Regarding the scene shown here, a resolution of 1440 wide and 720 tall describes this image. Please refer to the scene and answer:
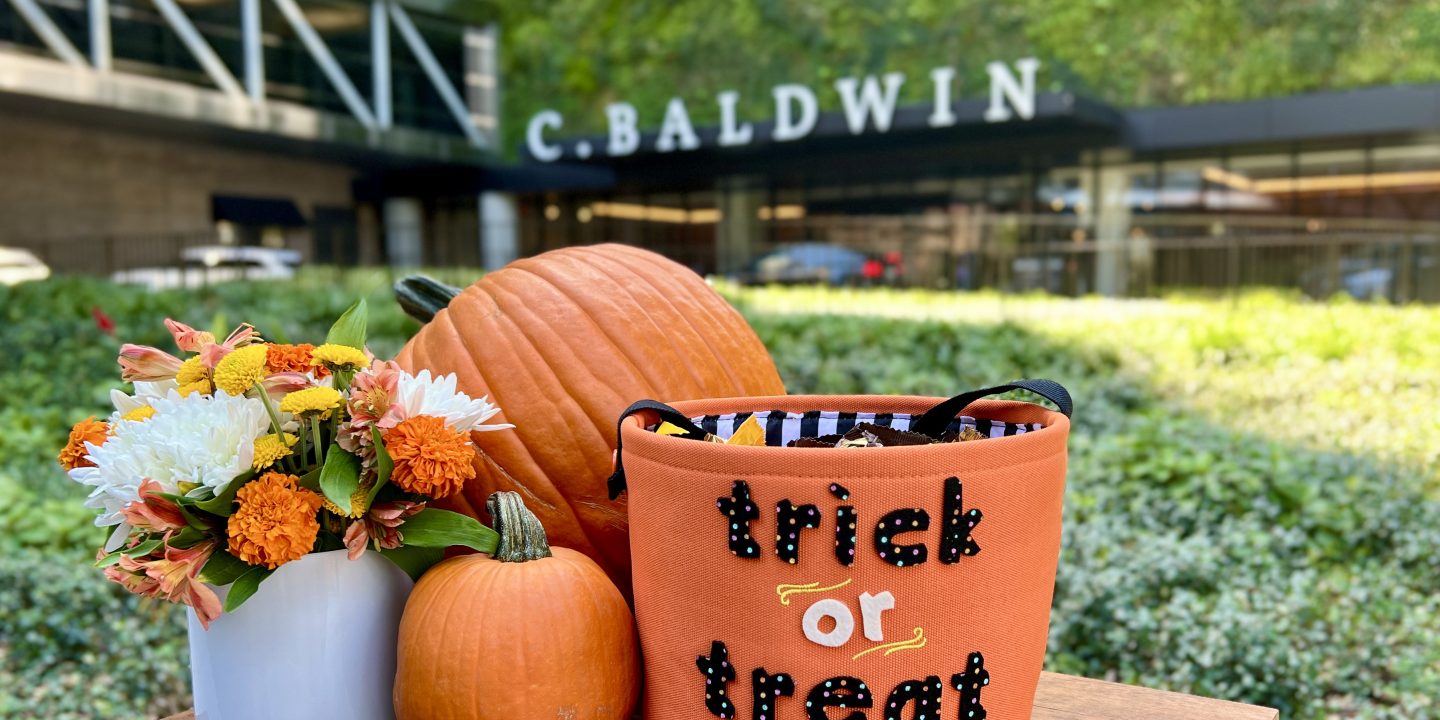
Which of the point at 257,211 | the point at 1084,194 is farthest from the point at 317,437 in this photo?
the point at 257,211

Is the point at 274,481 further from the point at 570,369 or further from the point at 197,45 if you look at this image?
the point at 197,45

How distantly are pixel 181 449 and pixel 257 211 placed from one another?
81.2ft

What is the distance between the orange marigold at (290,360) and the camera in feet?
3.18

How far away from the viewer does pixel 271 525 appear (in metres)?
0.87

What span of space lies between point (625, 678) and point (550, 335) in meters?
0.42

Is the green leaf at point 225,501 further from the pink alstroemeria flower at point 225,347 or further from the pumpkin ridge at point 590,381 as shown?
the pumpkin ridge at point 590,381

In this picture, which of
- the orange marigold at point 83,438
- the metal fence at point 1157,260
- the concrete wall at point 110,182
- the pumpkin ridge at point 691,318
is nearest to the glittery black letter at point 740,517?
the pumpkin ridge at point 691,318

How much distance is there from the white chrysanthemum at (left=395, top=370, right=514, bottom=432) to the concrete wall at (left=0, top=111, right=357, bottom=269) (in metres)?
22.3

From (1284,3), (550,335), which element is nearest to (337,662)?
(550,335)

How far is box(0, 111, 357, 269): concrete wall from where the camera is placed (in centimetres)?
1944

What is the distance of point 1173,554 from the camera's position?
112 inches

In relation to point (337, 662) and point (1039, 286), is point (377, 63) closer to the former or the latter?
point (1039, 286)

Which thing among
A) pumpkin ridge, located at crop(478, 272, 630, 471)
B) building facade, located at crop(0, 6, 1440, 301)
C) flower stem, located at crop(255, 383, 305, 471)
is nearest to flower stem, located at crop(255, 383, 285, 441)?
flower stem, located at crop(255, 383, 305, 471)

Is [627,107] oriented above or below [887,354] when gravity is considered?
above
